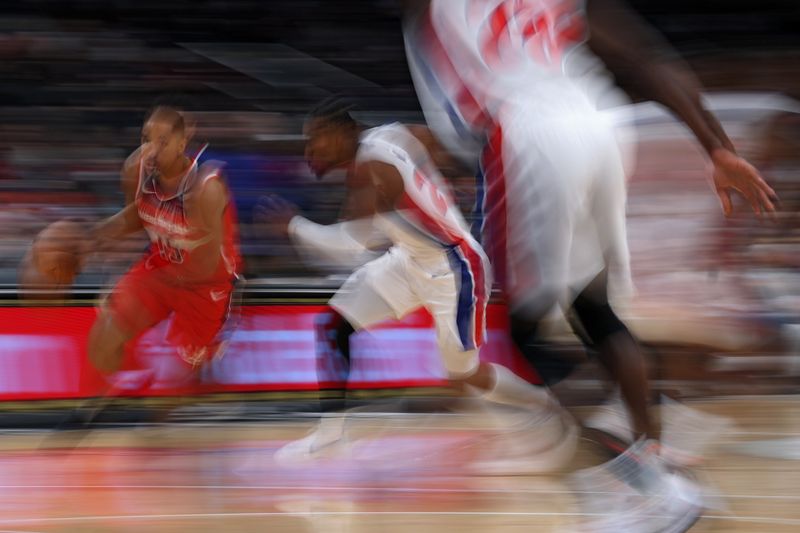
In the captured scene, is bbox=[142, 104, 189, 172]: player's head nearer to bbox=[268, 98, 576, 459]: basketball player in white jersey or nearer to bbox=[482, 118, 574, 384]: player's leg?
bbox=[268, 98, 576, 459]: basketball player in white jersey

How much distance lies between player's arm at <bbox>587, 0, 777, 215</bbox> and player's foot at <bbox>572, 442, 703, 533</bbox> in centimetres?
69

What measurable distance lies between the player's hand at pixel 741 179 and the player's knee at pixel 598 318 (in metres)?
0.49

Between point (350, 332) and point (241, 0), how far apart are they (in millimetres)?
5972

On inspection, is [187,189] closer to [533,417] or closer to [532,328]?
[533,417]

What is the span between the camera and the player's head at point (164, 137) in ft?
16.1

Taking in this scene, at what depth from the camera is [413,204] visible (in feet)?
14.8

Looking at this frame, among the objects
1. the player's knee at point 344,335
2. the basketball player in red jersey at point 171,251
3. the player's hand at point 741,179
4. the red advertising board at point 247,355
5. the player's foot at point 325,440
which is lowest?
the red advertising board at point 247,355

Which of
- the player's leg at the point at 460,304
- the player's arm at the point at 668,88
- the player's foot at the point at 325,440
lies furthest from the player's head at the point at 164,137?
the player's arm at the point at 668,88

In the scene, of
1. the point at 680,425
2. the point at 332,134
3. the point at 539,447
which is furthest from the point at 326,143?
the point at 680,425

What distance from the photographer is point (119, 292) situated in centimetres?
498

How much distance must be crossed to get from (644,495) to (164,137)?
2567 mm

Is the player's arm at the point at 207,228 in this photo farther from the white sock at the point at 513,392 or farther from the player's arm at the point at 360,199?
the white sock at the point at 513,392

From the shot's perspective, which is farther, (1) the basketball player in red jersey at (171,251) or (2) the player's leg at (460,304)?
(1) the basketball player in red jersey at (171,251)

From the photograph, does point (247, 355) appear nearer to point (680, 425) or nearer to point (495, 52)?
point (680, 425)
